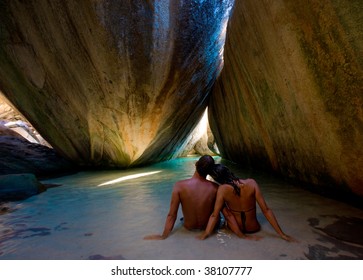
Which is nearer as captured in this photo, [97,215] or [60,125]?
[97,215]

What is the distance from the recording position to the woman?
2.75 meters

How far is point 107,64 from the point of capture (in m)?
7.07

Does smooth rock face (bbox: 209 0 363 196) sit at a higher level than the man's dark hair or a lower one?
higher

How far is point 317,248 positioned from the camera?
2.52 m

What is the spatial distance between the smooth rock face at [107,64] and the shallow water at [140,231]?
3.53m

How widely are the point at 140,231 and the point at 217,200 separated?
1.16 meters

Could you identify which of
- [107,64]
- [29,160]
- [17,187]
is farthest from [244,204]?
[29,160]

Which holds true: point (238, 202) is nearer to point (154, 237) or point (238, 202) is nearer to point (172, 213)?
point (172, 213)

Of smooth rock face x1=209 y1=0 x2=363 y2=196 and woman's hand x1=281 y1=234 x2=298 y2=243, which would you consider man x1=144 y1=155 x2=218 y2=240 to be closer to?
woman's hand x1=281 y1=234 x2=298 y2=243

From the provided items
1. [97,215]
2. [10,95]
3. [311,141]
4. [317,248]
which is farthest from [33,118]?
[317,248]

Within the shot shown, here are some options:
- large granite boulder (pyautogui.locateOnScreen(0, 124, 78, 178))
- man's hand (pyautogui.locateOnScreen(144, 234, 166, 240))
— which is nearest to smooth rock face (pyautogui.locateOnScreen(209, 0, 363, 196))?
man's hand (pyautogui.locateOnScreen(144, 234, 166, 240))

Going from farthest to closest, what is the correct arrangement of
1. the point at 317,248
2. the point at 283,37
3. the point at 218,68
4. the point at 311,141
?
the point at 218,68 → the point at 311,141 → the point at 283,37 → the point at 317,248
